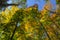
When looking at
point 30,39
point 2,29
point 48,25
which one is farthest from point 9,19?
point 48,25

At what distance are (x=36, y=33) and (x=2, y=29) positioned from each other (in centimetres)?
383

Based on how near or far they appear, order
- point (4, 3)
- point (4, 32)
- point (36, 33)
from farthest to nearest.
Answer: point (36, 33) → point (4, 32) → point (4, 3)

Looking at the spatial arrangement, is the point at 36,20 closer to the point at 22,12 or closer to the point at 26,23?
the point at 26,23

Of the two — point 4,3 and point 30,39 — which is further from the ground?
point 4,3

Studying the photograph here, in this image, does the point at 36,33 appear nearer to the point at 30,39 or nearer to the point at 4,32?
the point at 30,39

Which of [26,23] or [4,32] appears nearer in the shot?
[4,32]

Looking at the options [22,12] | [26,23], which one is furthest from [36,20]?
A: [22,12]

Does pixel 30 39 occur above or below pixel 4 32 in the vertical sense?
below

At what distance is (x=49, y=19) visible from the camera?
1555 centimetres

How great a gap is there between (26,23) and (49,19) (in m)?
2.10

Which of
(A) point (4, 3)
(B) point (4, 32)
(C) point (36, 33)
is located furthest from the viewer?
(C) point (36, 33)

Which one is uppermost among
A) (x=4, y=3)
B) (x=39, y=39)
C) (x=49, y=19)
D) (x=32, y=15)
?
(x=4, y=3)

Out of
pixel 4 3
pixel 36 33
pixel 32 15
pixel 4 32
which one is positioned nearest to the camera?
pixel 4 3

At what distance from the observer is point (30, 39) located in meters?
15.0
